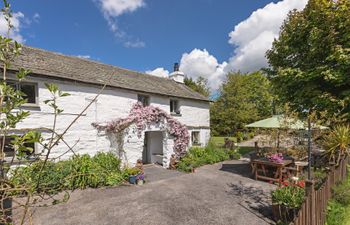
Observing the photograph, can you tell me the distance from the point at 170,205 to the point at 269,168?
5.94m

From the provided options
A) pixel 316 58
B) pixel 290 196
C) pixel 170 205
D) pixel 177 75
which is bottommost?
pixel 170 205

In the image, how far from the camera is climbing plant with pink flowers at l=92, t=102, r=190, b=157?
1043 cm

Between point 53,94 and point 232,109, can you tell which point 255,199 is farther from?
point 232,109

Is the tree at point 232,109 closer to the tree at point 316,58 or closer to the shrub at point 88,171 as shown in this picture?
the tree at point 316,58

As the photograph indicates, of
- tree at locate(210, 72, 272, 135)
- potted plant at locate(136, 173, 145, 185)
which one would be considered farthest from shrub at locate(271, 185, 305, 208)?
tree at locate(210, 72, 272, 135)

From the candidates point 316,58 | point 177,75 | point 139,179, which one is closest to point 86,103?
point 139,179

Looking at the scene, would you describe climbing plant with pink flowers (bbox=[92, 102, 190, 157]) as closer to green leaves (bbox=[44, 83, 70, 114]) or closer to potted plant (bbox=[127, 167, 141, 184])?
potted plant (bbox=[127, 167, 141, 184])

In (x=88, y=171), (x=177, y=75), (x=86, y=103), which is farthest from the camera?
(x=177, y=75)

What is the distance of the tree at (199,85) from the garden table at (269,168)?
27.4 meters

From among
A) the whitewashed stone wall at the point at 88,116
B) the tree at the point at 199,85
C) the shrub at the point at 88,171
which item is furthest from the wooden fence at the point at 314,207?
the tree at the point at 199,85

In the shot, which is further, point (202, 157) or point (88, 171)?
point (202, 157)

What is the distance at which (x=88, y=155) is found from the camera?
9523mm

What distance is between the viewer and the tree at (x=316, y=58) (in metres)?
9.29

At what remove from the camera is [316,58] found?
11062mm
